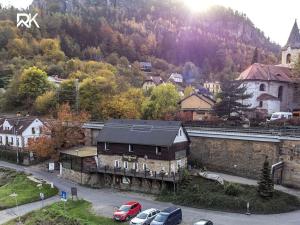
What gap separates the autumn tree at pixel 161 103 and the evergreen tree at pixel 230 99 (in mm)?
8910

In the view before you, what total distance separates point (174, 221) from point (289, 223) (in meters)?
8.84

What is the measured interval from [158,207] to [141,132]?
9.37 meters

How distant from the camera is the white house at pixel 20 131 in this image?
197ft

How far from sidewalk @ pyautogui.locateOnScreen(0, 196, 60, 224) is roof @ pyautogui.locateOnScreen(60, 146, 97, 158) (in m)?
7.58

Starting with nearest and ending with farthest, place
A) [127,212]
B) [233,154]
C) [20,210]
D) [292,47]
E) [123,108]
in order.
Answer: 1. [127,212]
2. [20,210]
3. [233,154]
4. [123,108]
5. [292,47]

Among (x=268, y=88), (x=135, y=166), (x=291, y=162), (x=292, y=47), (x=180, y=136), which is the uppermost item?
(x=292, y=47)

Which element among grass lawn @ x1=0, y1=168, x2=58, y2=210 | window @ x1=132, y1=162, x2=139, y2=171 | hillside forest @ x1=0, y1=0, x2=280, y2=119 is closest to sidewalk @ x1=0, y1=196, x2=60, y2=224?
grass lawn @ x1=0, y1=168, x2=58, y2=210

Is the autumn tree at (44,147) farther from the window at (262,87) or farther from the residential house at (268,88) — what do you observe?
the window at (262,87)

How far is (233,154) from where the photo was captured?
42.8m

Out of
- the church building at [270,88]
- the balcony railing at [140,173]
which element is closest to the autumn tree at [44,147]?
the balcony railing at [140,173]

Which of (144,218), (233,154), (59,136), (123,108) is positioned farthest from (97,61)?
(144,218)

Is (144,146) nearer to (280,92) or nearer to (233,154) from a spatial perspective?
(233,154)

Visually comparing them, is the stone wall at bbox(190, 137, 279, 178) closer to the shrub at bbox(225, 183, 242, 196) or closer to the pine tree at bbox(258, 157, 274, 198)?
the pine tree at bbox(258, 157, 274, 198)

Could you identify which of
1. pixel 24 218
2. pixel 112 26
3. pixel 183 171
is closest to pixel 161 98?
pixel 183 171
